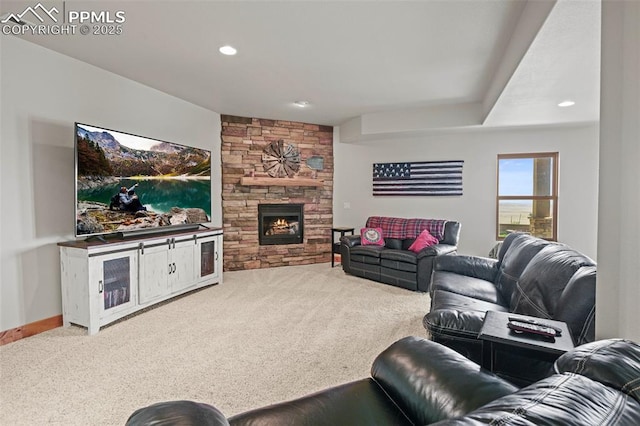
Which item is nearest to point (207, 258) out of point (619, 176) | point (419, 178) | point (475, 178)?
point (419, 178)

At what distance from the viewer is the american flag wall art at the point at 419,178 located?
5.74 m

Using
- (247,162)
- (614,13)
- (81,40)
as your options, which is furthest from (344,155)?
(614,13)

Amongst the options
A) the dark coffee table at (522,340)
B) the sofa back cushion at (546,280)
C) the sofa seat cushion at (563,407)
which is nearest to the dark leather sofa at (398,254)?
the sofa back cushion at (546,280)

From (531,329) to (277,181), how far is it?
15.7 feet

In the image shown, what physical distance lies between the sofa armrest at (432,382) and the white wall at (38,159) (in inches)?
130

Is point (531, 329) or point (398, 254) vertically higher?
point (531, 329)

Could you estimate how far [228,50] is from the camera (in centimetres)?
307

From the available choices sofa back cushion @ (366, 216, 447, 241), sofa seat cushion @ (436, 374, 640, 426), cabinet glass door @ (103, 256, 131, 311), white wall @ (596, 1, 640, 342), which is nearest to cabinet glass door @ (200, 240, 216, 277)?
cabinet glass door @ (103, 256, 131, 311)

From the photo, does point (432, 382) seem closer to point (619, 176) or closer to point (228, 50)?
point (619, 176)

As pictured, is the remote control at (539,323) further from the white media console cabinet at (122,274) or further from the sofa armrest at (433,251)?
the white media console cabinet at (122,274)

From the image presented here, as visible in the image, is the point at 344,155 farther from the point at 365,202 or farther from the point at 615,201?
the point at 615,201

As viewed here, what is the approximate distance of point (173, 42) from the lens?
291 cm

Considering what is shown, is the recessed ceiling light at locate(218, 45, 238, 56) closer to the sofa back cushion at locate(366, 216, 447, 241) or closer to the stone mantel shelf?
the stone mantel shelf

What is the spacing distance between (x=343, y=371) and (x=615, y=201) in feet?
6.17
